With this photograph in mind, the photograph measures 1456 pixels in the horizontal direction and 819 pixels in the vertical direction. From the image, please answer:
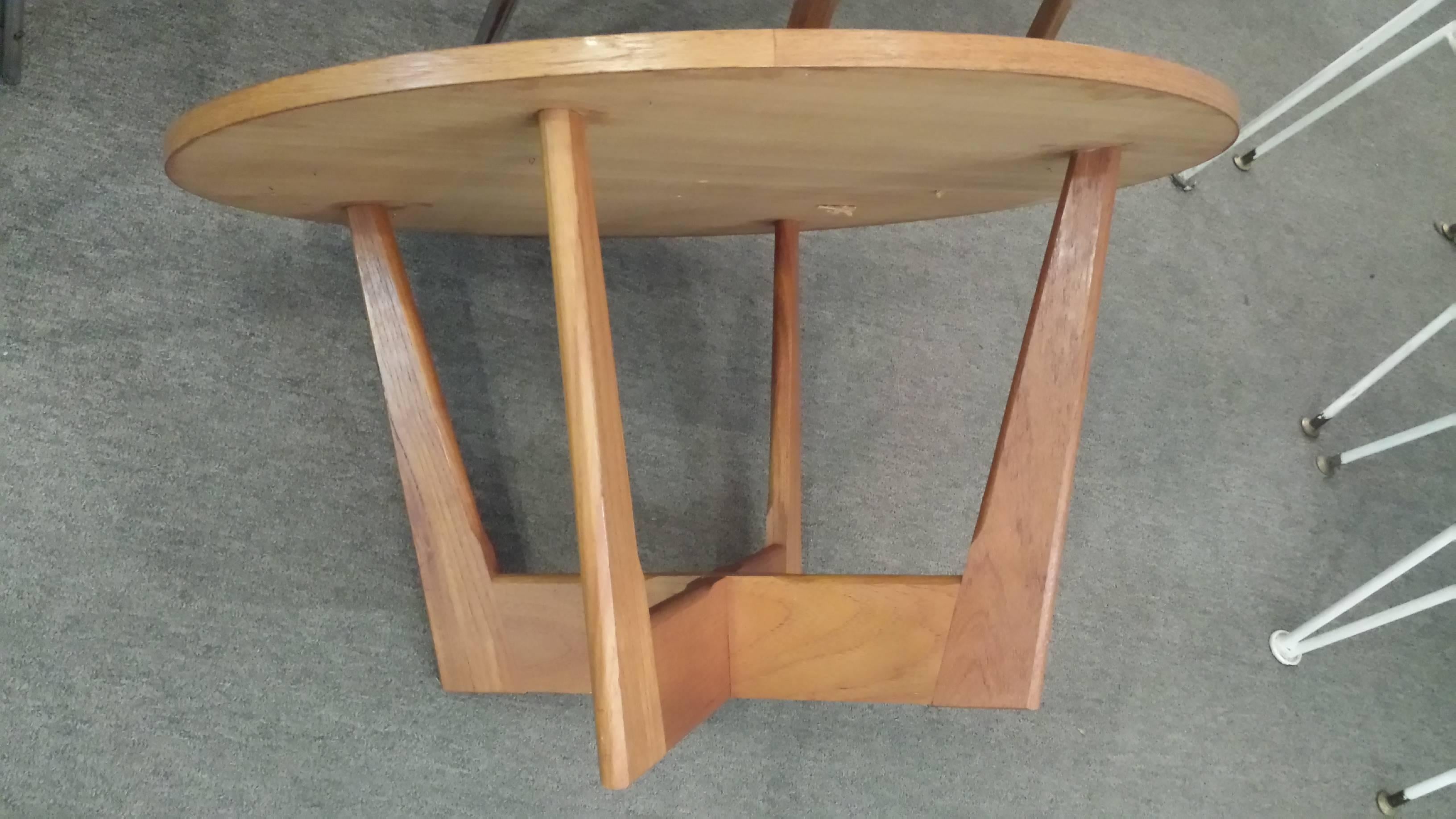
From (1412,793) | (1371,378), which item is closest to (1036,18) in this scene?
(1371,378)

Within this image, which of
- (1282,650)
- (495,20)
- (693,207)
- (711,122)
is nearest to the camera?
(711,122)

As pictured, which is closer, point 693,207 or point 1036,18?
point 693,207

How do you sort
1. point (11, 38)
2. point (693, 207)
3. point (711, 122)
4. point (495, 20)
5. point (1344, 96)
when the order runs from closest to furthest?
1. point (711, 122)
2. point (693, 207)
3. point (11, 38)
4. point (495, 20)
5. point (1344, 96)

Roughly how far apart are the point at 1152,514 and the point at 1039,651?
2.13ft

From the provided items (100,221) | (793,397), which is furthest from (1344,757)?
(100,221)

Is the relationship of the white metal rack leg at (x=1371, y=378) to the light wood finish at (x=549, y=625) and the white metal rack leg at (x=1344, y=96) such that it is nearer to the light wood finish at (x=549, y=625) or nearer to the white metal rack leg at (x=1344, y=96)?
the white metal rack leg at (x=1344, y=96)

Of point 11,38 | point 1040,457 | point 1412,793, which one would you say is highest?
point 11,38

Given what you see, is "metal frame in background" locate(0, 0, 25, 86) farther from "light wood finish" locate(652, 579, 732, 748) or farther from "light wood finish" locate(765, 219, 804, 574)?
"light wood finish" locate(652, 579, 732, 748)

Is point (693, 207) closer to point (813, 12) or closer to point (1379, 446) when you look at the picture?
point (813, 12)

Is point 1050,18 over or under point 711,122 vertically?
over

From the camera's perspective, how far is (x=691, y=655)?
2.39ft

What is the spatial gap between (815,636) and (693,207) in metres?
0.39

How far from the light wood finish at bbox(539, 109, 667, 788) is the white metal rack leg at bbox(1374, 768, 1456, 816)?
1071 mm

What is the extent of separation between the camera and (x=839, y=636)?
78 cm
